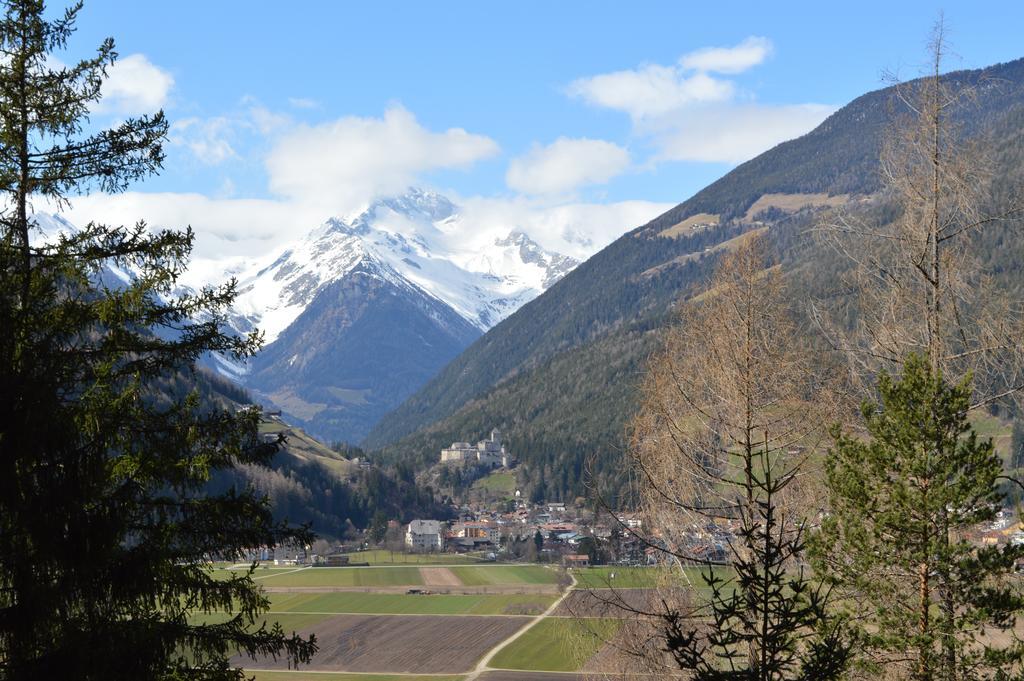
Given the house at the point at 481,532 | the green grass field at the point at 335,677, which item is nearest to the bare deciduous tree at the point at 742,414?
the green grass field at the point at 335,677

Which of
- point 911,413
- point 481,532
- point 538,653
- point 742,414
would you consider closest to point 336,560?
point 481,532

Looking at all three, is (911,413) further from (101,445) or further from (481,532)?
(481,532)

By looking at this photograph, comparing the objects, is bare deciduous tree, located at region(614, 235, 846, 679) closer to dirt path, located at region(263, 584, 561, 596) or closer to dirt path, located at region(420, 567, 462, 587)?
dirt path, located at region(263, 584, 561, 596)

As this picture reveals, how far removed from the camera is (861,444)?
16.4m

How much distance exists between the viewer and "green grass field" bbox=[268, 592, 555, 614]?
3681 inches

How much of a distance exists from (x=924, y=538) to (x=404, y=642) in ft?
229

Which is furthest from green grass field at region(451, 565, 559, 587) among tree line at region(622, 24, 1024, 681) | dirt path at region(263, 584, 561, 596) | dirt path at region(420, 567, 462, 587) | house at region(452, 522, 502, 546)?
tree line at region(622, 24, 1024, 681)

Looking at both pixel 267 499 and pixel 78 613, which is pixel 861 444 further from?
pixel 78 613

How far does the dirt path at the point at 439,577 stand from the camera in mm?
114562

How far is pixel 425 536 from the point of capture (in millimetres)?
162500

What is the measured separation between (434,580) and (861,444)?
107 meters

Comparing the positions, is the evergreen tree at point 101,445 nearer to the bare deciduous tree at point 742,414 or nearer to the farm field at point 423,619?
the bare deciduous tree at point 742,414

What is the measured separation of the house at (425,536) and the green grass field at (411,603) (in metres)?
51.2

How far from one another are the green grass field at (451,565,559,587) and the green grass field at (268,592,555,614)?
9.33 meters
